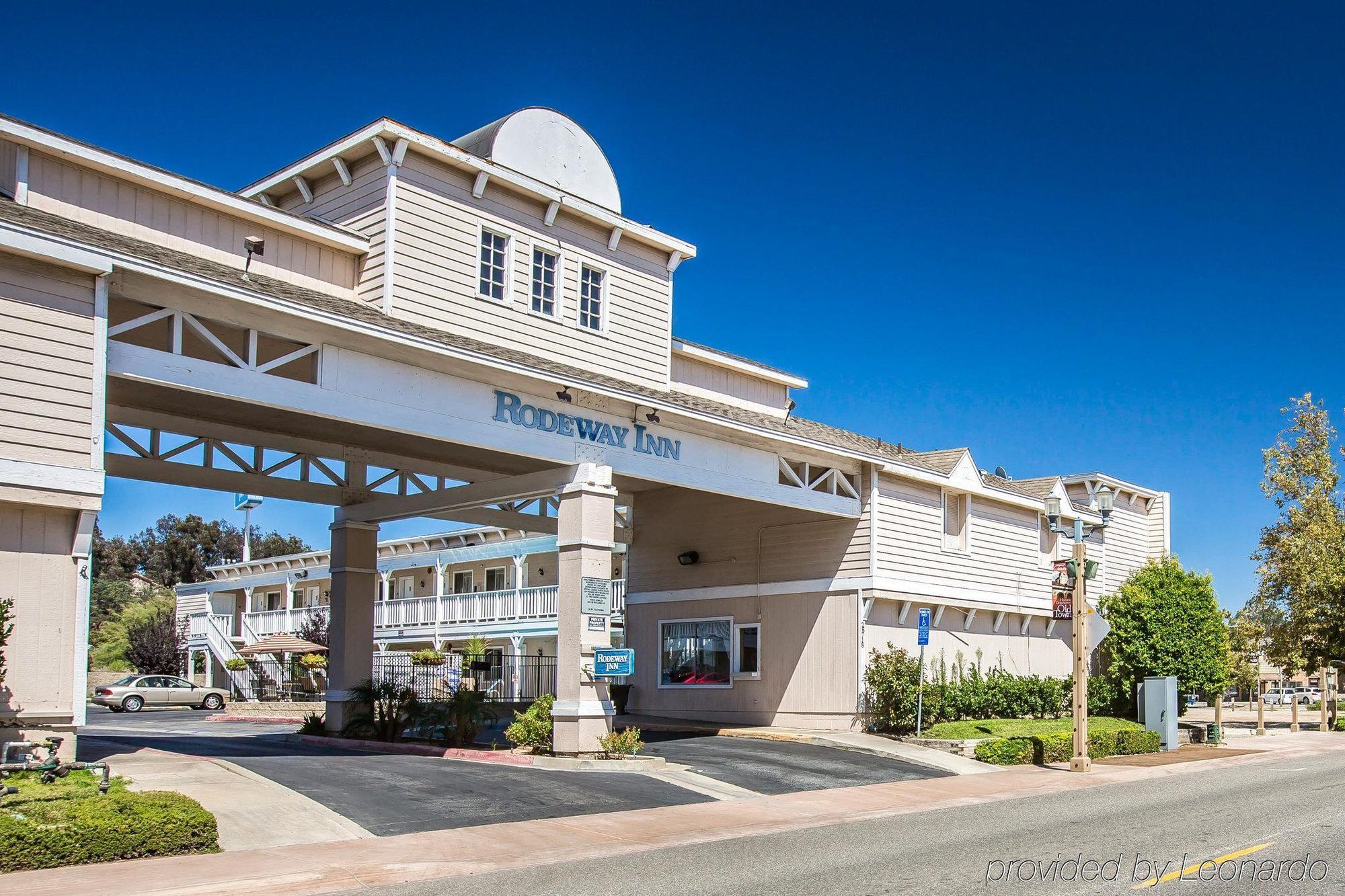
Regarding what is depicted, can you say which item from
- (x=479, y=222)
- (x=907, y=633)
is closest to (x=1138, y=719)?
(x=907, y=633)

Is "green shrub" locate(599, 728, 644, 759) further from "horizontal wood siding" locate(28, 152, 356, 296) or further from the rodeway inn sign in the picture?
"horizontal wood siding" locate(28, 152, 356, 296)

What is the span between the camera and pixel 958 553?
28141 mm

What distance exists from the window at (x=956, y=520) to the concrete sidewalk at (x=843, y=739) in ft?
19.3

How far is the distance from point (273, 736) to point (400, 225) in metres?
11.5

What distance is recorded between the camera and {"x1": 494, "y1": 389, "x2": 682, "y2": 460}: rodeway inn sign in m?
18.4

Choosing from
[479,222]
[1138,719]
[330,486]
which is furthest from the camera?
[1138,719]

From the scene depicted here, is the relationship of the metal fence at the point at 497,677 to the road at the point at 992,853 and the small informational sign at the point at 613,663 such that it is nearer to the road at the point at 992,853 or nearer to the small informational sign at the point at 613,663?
the small informational sign at the point at 613,663

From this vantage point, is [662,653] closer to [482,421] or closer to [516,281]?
[516,281]

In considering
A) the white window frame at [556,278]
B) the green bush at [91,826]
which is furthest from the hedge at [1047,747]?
the green bush at [91,826]

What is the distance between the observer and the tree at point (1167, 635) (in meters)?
29.2

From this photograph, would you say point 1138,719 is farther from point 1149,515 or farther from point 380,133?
point 380,133

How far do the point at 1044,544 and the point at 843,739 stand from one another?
10.9 meters

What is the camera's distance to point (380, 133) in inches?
773

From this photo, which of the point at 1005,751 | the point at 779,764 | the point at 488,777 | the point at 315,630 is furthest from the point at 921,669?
the point at 315,630
